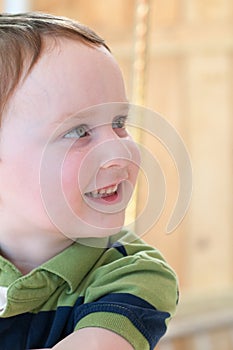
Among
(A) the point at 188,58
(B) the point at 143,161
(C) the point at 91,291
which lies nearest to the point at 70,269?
(C) the point at 91,291

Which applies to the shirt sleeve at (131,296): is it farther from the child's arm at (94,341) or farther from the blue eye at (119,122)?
the blue eye at (119,122)

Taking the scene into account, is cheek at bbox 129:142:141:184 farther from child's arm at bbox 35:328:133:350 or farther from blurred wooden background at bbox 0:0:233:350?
blurred wooden background at bbox 0:0:233:350

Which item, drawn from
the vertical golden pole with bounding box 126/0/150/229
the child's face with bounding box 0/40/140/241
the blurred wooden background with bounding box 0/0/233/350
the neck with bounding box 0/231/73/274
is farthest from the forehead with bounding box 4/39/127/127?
the blurred wooden background with bounding box 0/0/233/350

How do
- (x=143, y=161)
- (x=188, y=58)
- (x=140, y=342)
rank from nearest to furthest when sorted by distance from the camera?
(x=140, y=342), (x=143, y=161), (x=188, y=58)

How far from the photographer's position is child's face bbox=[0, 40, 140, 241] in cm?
61

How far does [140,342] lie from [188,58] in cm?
173

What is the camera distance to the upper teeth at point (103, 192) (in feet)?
2.03

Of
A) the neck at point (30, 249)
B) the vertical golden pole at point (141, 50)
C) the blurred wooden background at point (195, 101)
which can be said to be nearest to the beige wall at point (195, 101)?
the blurred wooden background at point (195, 101)

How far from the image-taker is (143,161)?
0.72 metres

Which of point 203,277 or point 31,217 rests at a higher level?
point 31,217

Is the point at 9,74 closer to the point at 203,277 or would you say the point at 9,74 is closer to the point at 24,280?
the point at 24,280

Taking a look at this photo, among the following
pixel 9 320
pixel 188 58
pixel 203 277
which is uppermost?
pixel 9 320

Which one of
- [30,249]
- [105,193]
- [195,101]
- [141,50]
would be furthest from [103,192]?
[195,101]

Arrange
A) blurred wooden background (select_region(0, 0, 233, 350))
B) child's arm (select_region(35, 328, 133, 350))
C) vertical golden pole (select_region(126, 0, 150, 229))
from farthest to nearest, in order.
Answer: blurred wooden background (select_region(0, 0, 233, 350)), vertical golden pole (select_region(126, 0, 150, 229)), child's arm (select_region(35, 328, 133, 350))
